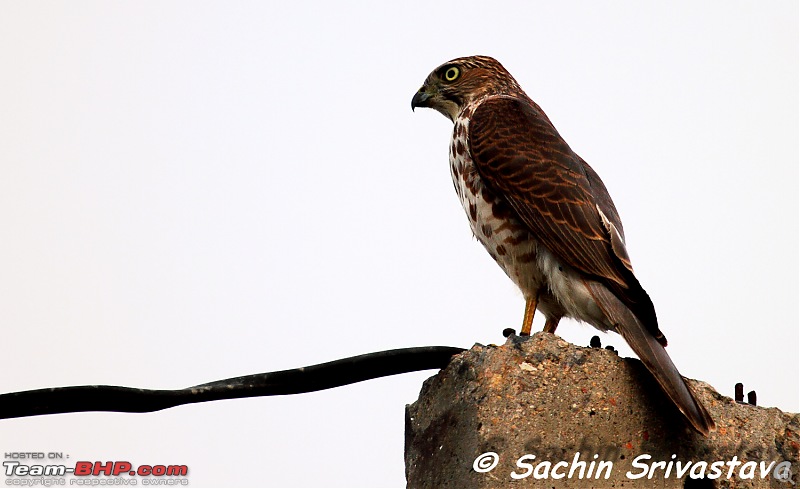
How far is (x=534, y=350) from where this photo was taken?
3102mm

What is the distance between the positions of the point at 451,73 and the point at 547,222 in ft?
5.39

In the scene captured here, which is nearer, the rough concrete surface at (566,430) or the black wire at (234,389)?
the black wire at (234,389)

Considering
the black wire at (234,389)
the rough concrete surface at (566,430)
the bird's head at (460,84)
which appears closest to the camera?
the black wire at (234,389)

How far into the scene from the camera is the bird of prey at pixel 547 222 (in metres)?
3.72

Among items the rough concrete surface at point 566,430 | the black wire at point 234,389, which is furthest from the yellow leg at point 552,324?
the black wire at point 234,389

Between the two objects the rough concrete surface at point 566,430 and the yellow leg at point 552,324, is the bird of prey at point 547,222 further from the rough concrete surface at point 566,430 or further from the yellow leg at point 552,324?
the rough concrete surface at point 566,430

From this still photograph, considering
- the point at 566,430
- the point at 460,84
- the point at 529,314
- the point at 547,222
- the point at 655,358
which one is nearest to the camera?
the point at 566,430

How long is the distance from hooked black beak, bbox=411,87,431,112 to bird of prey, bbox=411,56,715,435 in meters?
0.63

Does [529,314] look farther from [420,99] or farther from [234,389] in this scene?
[420,99]

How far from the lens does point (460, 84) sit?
5238 mm

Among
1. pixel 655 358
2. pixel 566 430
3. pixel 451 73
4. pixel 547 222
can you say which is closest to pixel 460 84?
pixel 451 73

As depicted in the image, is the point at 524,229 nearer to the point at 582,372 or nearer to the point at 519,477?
the point at 582,372

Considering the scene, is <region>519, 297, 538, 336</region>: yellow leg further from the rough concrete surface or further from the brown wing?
the rough concrete surface

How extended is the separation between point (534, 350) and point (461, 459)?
0.41m
